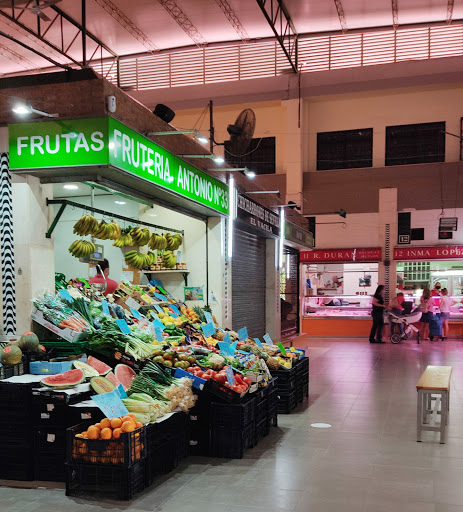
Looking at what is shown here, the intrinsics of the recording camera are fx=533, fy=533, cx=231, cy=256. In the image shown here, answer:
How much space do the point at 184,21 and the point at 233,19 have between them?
1499mm

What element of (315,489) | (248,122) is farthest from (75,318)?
(248,122)

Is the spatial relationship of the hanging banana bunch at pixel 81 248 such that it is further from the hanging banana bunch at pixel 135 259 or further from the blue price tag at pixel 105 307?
the hanging banana bunch at pixel 135 259

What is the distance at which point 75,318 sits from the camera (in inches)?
223

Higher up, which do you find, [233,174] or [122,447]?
[233,174]

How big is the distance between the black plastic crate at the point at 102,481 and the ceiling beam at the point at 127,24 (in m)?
13.8

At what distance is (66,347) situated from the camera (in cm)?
539

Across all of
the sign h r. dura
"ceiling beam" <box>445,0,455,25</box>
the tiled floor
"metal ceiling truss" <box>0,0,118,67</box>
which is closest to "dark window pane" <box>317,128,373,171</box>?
"ceiling beam" <box>445,0,455,25</box>

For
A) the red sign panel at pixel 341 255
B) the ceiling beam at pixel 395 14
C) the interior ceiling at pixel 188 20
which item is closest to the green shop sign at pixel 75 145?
the interior ceiling at pixel 188 20

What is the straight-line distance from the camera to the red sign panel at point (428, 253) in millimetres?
16984

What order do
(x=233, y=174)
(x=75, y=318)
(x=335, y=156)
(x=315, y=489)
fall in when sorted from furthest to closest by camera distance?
1. (x=335, y=156)
2. (x=233, y=174)
3. (x=75, y=318)
4. (x=315, y=489)

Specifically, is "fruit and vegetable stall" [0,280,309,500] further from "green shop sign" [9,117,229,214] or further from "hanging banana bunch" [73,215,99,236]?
"green shop sign" [9,117,229,214]

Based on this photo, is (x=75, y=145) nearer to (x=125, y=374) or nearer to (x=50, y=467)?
(x=125, y=374)

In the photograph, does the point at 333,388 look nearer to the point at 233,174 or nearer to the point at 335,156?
the point at 233,174

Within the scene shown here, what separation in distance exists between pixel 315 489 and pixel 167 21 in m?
15.3
